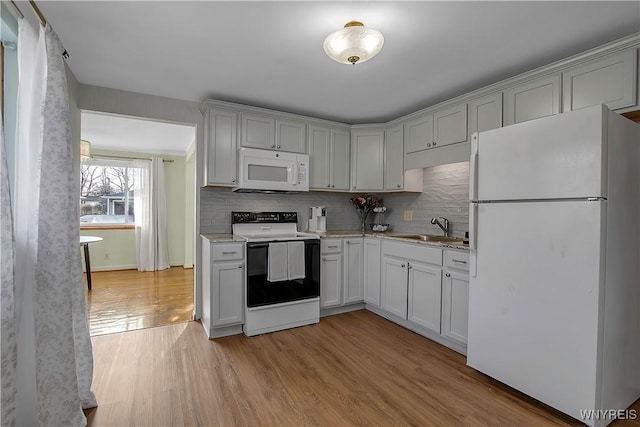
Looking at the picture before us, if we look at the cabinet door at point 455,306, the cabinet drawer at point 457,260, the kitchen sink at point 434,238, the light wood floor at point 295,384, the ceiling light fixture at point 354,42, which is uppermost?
the ceiling light fixture at point 354,42

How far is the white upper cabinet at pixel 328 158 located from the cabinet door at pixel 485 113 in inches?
58.6

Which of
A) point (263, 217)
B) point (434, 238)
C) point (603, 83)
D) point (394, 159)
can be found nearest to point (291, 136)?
point (263, 217)

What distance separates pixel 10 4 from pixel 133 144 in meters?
4.18

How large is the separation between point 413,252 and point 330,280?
960 millimetres

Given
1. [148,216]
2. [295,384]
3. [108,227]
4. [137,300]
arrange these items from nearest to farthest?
[295,384] < [137,300] < [108,227] < [148,216]

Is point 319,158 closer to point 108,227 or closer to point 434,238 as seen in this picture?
point 434,238

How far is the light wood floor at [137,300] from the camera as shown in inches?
126

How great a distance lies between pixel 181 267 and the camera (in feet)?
20.2

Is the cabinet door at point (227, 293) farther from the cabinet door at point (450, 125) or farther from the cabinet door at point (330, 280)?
the cabinet door at point (450, 125)

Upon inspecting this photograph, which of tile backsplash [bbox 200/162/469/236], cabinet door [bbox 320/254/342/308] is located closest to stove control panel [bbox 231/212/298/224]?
tile backsplash [bbox 200/162/469/236]

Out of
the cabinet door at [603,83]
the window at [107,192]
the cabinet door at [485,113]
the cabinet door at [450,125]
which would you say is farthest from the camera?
the window at [107,192]

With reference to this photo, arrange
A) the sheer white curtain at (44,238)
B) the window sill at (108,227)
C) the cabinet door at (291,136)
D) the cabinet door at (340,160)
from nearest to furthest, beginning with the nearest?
the sheer white curtain at (44,238), the cabinet door at (291,136), the cabinet door at (340,160), the window sill at (108,227)

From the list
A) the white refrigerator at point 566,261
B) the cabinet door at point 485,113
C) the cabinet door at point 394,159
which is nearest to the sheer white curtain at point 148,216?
the cabinet door at point 394,159

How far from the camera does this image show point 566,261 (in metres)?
1.75
